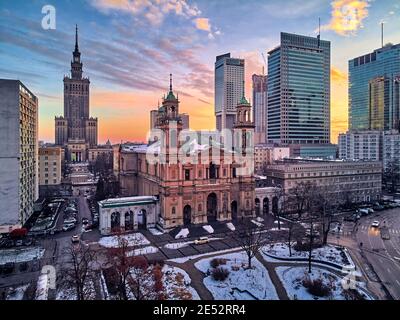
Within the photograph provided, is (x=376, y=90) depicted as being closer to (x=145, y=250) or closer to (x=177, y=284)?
(x=145, y=250)

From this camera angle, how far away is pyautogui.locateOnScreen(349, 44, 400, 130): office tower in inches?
2212

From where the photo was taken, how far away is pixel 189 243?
655 inches

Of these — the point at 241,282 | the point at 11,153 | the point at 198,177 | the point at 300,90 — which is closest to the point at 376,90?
the point at 300,90

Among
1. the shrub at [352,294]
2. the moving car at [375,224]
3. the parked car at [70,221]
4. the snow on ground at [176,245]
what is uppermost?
the parked car at [70,221]

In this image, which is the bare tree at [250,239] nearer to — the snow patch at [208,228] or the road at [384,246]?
the snow patch at [208,228]

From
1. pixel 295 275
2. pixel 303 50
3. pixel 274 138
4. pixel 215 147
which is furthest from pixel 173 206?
pixel 303 50

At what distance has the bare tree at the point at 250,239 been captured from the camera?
13.3m

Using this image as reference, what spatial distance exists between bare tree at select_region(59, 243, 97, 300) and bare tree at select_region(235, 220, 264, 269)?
6.60 m

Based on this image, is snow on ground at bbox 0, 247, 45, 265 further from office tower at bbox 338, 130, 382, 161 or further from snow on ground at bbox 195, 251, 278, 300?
office tower at bbox 338, 130, 382, 161

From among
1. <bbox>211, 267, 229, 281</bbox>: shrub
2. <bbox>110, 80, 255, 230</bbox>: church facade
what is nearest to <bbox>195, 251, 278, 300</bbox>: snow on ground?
<bbox>211, 267, 229, 281</bbox>: shrub

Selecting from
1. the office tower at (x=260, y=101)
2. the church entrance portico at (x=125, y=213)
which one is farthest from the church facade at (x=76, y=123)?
the church entrance portico at (x=125, y=213)

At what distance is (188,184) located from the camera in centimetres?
2012

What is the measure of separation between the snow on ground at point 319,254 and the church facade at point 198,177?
599 cm
